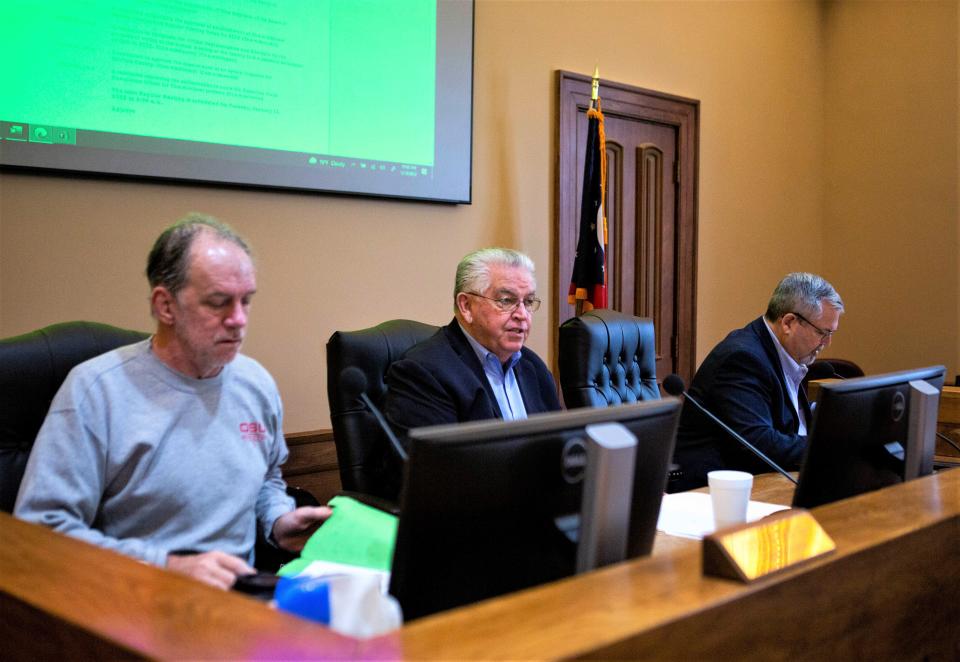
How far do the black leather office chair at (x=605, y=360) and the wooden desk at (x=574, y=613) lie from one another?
1442 millimetres

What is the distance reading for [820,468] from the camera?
1.61 meters

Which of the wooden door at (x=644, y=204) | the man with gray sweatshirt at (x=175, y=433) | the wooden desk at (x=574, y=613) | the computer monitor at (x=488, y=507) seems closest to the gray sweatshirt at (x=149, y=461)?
the man with gray sweatshirt at (x=175, y=433)

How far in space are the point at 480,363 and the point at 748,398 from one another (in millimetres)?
794

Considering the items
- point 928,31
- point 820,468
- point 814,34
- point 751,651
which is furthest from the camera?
point 814,34

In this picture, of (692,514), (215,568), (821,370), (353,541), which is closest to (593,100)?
(821,370)

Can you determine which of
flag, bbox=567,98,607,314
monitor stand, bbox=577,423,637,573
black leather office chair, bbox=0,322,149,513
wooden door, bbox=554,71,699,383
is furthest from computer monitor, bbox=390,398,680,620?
wooden door, bbox=554,71,699,383

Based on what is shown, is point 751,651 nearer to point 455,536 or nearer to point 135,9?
point 455,536

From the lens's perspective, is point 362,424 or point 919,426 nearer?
point 919,426

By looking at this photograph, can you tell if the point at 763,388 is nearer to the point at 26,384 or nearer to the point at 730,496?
the point at 730,496

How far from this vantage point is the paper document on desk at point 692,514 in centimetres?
179

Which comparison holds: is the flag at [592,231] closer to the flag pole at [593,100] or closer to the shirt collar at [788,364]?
the flag pole at [593,100]

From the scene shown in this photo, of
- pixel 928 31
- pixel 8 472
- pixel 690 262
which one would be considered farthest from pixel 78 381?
pixel 928 31

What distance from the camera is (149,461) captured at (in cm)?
166

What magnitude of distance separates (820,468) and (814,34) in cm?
472
